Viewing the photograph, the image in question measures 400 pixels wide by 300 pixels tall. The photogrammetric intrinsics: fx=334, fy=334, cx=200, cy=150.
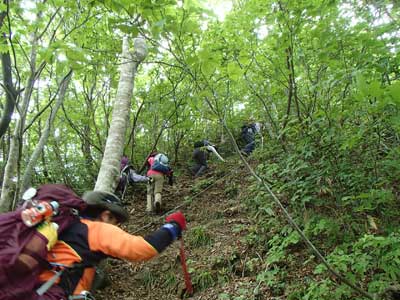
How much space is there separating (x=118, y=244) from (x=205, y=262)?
3.49 meters

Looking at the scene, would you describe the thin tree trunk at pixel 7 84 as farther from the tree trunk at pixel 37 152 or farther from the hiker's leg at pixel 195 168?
the hiker's leg at pixel 195 168

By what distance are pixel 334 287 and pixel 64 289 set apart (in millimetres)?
3003

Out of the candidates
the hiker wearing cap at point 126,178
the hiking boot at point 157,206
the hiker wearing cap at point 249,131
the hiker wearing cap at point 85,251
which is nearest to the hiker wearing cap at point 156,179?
the hiking boot at point 157,206

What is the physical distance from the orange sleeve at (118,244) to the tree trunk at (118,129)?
2984 millimetres

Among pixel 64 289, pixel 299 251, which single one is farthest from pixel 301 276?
pixel 64 289

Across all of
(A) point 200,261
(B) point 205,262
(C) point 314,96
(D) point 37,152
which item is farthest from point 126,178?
(C) point 314,96

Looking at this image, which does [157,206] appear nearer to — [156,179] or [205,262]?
[156,179]

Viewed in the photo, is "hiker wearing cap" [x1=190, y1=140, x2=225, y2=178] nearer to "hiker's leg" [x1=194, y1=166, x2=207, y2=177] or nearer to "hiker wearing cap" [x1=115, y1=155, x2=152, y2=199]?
"hiker's leg" [x1=194, y1=166, x2=207, y2=177]

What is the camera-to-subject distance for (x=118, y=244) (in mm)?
2439

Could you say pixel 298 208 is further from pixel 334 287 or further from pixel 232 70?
pixel 232 70

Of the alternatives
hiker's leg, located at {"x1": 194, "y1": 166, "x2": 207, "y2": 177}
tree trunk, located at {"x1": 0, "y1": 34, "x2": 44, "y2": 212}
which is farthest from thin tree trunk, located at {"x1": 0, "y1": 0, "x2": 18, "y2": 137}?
hiker's leg, located at {"x1": 194, "y1": 166, "x2": 207, "y2": 177}

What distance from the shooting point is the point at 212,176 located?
10031 millimetres

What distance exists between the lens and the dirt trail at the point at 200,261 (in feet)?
17.1

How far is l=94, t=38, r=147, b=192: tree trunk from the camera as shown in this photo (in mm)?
5570
